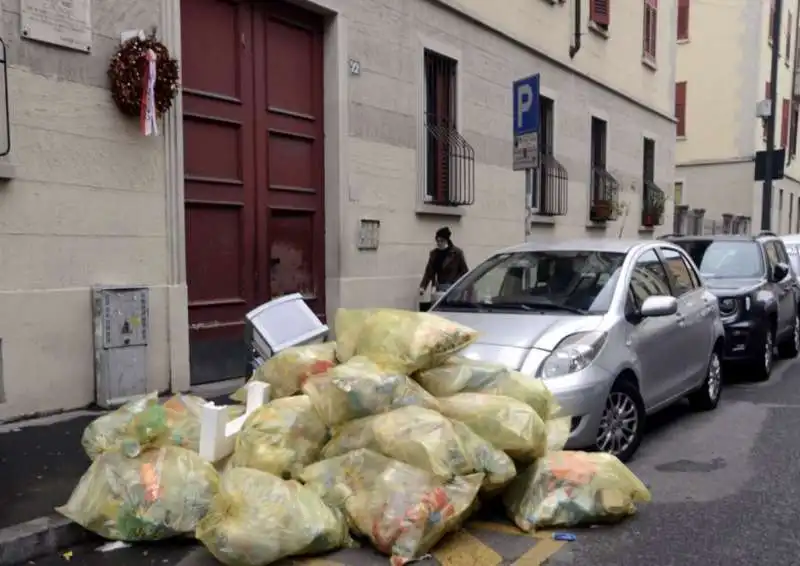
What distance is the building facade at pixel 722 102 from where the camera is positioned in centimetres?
2888

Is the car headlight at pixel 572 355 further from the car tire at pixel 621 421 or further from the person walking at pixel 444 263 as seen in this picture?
the person walking at pixel 444 263

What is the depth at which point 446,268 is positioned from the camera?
1013 centimetres

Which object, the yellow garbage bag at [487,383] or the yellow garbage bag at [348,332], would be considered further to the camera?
the yellow garbage bag at [348,332]

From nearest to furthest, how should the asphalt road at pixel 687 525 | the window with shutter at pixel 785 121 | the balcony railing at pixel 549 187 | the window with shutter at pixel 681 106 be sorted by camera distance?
the asphalt road at pixel 687 525 < the balcony railing at pixel 549 187 < the window with shutter at pixel 681 106 < the window with shutter at pixel 785 121

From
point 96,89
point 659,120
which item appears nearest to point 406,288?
point 96,89

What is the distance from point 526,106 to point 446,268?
8.07 ft

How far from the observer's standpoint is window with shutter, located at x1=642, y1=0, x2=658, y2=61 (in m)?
18.7

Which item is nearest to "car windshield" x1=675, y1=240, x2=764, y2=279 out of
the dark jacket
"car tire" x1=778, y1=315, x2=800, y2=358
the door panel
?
"car tire" x1=778, y1=315, x2=800, y2=358

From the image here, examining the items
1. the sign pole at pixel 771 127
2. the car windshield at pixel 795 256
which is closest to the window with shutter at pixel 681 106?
the sign pole at pixel 771 127

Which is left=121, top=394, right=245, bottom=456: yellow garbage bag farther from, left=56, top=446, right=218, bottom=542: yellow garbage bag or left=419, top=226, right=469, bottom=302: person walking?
left=419, top=226, right=469, bottom=302: person walking

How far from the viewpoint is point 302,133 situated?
29.6ft

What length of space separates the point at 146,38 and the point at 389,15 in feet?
12.9

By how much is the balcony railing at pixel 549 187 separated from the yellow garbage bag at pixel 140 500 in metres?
10.7

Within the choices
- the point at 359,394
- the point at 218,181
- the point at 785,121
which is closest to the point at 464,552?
the point at 359,394
